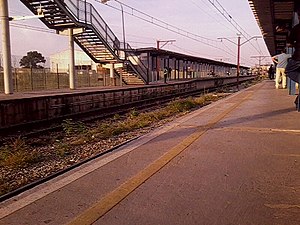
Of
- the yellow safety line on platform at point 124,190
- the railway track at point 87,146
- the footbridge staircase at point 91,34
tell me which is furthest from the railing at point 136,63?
the yellow safety line on platform at point 124,190

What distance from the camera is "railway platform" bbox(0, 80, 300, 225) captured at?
143 inches

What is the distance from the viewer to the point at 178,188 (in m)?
4.51

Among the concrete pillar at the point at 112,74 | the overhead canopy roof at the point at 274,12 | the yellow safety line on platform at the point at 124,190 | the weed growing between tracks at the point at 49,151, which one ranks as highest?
the overhead canopy roof at the point at 274,12

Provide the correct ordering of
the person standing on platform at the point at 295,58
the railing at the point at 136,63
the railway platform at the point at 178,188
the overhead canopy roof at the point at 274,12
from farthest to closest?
the railing at the point at 136,63 → the overhead canopy roof at the point at 274,12 → the railway platform at the point at 178,188 → the person standing on platform at the point at 295,58

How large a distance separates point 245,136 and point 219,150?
64.3 inches

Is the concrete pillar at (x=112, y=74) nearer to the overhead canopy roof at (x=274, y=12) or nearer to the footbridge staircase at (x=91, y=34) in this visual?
the footbridge staircase at (x=91, y=34)

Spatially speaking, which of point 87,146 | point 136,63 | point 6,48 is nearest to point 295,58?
point 87,146

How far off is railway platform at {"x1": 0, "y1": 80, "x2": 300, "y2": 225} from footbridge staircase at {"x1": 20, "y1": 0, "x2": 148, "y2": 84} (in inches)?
684

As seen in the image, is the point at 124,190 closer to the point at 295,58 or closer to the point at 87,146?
the point at 295,58

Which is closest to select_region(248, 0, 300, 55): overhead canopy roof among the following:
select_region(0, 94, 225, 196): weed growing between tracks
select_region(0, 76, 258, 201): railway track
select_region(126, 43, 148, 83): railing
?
select_region(0, 76, 258, 201): railway track

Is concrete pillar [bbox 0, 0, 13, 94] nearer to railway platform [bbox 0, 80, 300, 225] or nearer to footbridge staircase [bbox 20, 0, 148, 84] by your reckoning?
footbridge staircase [bbox 20, 0, 148, 84]

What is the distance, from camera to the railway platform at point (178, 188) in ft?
12.0

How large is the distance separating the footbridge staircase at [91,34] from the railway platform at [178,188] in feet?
57.0

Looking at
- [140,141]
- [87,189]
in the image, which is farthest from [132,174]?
[140,141]
